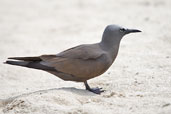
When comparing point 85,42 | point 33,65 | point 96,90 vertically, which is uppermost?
point 85,42

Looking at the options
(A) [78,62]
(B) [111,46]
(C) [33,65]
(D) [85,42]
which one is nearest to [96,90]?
(A) [78,62]

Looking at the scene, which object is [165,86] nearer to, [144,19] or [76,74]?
[76,74]

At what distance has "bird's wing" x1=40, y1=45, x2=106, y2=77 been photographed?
638 centimetres

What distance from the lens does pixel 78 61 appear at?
254 inches

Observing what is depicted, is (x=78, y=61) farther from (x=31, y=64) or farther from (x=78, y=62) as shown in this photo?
(x=31, y=64)

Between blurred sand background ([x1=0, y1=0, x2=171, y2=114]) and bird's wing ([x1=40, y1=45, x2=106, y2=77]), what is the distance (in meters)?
0.30

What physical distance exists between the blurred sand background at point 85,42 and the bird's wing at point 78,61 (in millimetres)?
298

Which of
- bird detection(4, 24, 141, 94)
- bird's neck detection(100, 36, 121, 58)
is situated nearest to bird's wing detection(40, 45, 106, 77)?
bird detection(4, 24, 141, 94)

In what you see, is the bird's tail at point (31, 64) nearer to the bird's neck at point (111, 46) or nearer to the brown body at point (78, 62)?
Answer: the brown body at point (78, 62)

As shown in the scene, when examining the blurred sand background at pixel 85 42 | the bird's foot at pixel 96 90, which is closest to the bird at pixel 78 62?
the bird's foot at pixel 96 90

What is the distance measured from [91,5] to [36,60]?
8.23m

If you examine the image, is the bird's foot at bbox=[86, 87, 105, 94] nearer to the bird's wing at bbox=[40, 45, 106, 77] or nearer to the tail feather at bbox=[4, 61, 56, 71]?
the bird's wing at bbox=[40, 45, 106, 77]

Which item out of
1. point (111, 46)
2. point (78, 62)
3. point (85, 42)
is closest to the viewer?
point (78, 62)

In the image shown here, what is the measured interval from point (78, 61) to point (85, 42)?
3.82 meters
